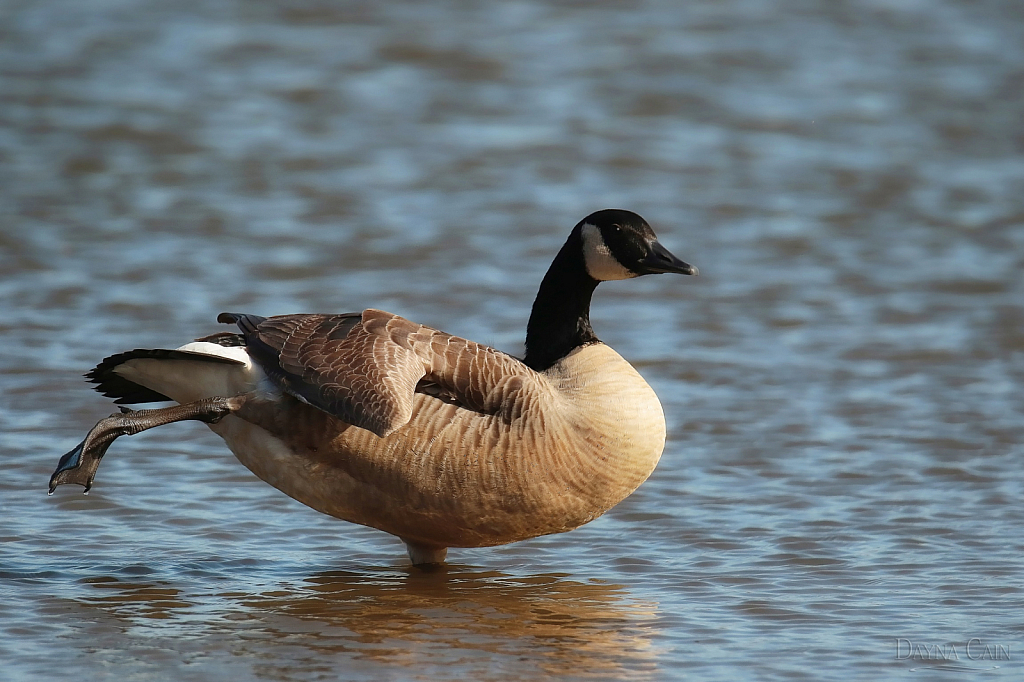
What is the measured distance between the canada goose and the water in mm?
363

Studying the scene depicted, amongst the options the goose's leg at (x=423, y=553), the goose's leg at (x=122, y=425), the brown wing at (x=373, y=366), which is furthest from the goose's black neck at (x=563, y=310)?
the goose's leg at (x=122, y=425)

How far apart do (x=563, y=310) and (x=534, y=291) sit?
12.6ft

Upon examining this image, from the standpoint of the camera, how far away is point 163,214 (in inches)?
432

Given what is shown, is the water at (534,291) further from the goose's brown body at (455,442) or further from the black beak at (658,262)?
the black beak at (658,262)

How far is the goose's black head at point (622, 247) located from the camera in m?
5.70

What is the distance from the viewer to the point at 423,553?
5785 mm

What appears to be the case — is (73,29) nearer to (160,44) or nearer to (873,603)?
(160,44)

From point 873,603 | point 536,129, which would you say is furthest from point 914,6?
point 873,603

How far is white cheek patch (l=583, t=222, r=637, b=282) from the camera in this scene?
225 inches

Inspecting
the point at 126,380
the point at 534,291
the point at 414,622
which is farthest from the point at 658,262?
the point at 534,291

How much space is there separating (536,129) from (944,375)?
568cm

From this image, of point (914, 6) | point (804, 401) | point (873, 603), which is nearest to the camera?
point (873, 603)

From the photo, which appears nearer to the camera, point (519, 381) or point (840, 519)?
point (519, 381)

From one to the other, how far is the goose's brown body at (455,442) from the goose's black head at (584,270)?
0.28 metres
